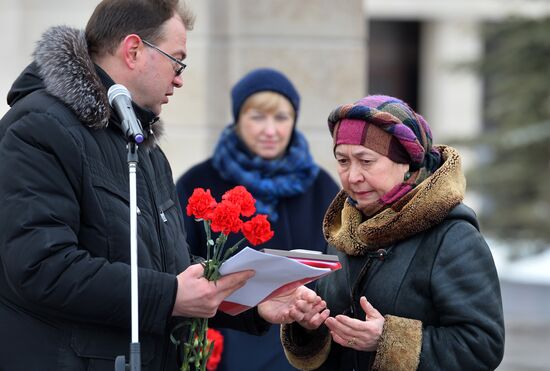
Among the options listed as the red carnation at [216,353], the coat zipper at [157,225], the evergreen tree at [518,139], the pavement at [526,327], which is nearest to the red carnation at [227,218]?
the coat zipper at [157,225]

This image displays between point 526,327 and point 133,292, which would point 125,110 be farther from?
point 526,327

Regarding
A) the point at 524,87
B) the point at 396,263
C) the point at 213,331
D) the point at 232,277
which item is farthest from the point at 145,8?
the point at 524,87

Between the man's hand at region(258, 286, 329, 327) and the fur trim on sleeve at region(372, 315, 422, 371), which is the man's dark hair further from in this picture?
the fur trim on sleeve at region(372, 315, 422, 371)

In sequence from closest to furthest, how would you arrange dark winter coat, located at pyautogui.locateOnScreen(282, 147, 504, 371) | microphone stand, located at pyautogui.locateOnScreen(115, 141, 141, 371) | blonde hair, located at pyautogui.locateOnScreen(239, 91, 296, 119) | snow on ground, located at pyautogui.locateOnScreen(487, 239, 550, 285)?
1. microphone stand, located at pyautogui.locateOnScreen(115, 141, 141, 371)
2. dark winter coat, located at pyautogui.locateOnScreen(282, 147, 504, 371)
3. blonde hair, located at pyautogui.locateOnScreen(239, 91, 296, 119)
4. snow on ground, located at pyautogui.locateOnScreen(487, 239, 550, 285)

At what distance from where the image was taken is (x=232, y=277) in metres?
3.55

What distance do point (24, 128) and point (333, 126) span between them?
42.0 inches

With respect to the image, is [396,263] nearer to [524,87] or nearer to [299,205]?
[299,205]

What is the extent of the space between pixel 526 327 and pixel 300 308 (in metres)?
9.44

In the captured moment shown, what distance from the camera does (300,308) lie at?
3.84m

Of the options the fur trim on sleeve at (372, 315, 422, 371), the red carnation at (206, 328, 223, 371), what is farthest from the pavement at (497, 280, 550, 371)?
the fur trim on sleeve at (372, 315, 422, 371)

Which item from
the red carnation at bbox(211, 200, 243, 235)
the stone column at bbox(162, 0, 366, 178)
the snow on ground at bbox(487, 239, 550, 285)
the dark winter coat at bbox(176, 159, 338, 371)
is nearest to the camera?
the red carnation at bbox(211, 200, 243, 235)

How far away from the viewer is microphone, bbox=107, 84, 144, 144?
3.44 meters

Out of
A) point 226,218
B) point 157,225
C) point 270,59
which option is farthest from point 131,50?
point 270,59

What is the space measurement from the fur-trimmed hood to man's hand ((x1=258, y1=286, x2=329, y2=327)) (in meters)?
0.88
